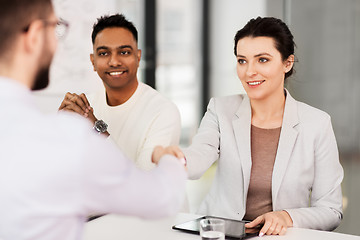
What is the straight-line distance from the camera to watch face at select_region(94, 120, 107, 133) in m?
1.84

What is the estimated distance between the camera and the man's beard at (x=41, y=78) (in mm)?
963

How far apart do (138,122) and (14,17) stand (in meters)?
1.07

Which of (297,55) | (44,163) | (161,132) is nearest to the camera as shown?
(44,163)

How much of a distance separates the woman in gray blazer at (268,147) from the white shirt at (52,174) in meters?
1.03

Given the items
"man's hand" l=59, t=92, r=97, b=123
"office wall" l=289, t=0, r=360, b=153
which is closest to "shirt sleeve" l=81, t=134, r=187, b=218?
"man's hand" l=59, t=92, r=97, b=123

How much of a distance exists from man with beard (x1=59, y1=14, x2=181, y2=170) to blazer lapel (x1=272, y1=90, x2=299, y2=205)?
42cm

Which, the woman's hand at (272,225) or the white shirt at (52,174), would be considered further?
the woman's hand at (272,225)

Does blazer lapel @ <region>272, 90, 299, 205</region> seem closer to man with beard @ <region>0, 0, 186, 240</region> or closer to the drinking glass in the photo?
the drinking glass

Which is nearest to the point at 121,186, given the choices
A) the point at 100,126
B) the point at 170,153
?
the point at 170,153

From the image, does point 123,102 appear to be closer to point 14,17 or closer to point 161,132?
point 161,132

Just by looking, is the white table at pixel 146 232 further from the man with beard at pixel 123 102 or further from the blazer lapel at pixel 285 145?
the blazer lapel at pixel 285 145

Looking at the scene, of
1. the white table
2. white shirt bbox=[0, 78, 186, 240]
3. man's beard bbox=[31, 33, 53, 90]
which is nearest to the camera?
white shirt bbox=[0, 78, 186, 240]

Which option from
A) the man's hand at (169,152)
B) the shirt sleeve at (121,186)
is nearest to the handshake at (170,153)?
the man's hand at (169,152)

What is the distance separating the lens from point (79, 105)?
191cm
